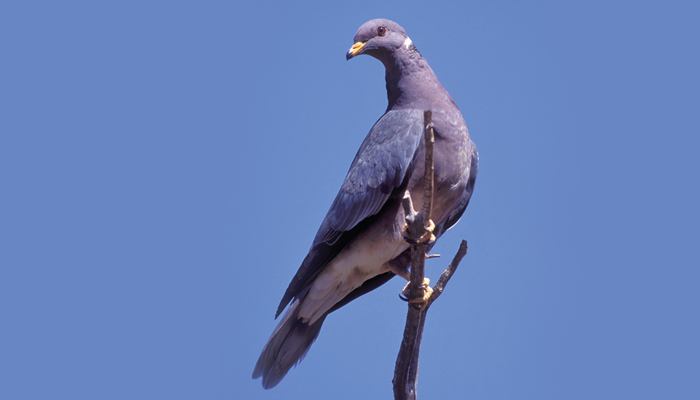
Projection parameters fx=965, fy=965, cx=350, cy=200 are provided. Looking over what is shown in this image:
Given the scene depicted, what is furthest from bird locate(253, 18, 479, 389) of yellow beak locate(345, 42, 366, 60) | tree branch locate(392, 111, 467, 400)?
tree branch locate(392, 111, 467, 400)

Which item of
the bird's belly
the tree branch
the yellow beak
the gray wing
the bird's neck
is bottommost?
the tree branch

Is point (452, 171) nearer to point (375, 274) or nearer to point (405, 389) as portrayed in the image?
point (375, 274)

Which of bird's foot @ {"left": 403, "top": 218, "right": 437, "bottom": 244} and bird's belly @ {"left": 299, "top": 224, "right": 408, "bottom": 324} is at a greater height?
bird's belly @ {"left": 299, "top": 224, "right": 408, "bottom": 324}

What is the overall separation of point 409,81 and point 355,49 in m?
0.43

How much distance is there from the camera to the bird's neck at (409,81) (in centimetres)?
596

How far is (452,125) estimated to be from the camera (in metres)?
5.73

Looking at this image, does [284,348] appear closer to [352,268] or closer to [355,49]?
[352,268]

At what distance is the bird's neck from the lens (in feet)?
19.6

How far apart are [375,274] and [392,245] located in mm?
332

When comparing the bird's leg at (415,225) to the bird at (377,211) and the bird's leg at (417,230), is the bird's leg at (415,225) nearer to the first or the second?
the bird's leg at (417,230)

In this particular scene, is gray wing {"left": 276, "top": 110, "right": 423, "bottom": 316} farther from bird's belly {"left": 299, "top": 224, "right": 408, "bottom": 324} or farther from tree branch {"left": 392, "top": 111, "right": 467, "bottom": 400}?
tree branch {"left": 392, "top": 111, "right": 467, "bottom": 400}

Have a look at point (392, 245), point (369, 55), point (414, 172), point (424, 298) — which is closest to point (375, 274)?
point (392, 245)

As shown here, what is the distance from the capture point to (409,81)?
6.06 meters

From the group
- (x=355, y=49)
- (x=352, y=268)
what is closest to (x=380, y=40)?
(x=355, y=49)
